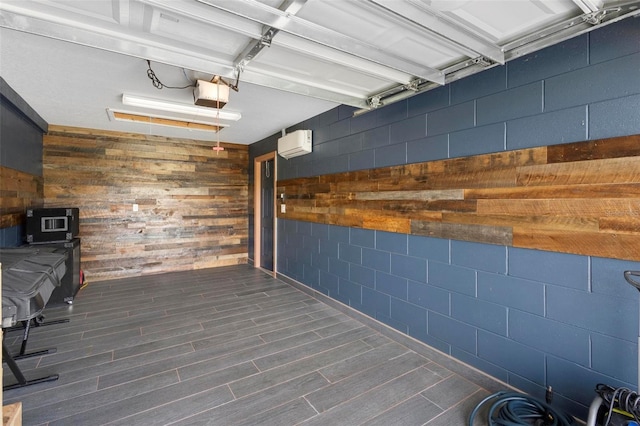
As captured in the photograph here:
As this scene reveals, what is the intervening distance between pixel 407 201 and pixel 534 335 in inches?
52.1

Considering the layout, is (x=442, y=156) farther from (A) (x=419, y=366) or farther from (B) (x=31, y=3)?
(B) (x=31, y=3)

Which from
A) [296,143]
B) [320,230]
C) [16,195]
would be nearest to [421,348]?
[320,230]

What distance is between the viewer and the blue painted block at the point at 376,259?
9.68 ft

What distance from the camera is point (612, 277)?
160 centimetres

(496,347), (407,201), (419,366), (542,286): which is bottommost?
(419,366)

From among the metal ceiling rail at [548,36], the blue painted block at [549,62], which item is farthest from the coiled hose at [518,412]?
the metal ceiling rail at [548,36]

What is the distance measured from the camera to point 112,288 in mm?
4414

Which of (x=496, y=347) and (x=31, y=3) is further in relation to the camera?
(x=496, y=347)

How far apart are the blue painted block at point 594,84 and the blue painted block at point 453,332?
5.29ft

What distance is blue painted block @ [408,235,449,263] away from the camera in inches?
95.4

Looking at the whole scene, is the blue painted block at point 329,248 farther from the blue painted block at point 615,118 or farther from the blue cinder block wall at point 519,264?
the blue painted block at point 615,118

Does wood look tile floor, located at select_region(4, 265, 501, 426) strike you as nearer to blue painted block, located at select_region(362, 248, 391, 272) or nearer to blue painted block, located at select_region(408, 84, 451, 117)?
blue painted block, located at select_region(362, 248, 391, 272)

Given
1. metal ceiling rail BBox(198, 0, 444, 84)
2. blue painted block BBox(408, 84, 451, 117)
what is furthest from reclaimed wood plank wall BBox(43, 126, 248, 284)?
metal ceiling rail BBox(198, 0, 444, 84)

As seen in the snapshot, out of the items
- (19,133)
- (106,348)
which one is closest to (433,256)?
(106,348)
